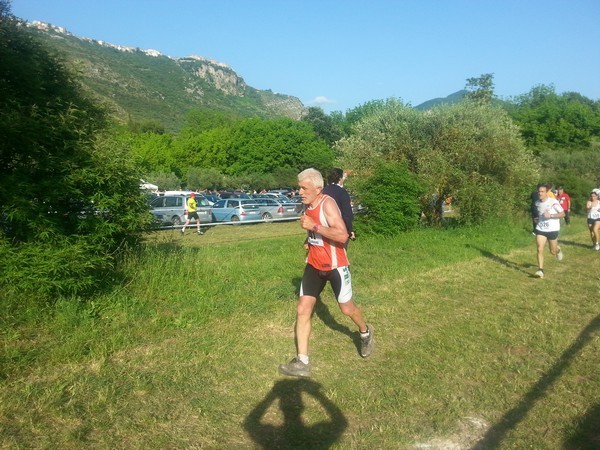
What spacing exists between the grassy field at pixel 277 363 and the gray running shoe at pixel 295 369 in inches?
3.3

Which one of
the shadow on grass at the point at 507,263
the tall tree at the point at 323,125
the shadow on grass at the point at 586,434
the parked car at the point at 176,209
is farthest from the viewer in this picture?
the tall tree at the point at 323,125

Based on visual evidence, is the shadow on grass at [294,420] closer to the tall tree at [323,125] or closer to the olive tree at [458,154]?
the olive tree at [458,154]

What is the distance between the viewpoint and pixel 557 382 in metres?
4.42

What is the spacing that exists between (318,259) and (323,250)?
11 cm

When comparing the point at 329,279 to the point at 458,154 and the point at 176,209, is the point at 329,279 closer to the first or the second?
the point at 458,154

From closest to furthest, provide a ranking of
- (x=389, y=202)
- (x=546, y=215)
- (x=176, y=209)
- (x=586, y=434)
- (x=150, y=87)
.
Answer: (x=586, y=434) → (x=546, y=215) → (x=389, y=202) → (x=176, y=209) → (x=150, y=87)

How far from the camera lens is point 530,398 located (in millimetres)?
4109

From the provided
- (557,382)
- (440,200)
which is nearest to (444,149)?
(440,200)

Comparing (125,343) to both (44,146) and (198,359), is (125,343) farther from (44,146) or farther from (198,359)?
(44,146)

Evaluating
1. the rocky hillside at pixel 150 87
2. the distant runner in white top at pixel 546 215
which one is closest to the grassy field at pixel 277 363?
the distant runner in white top at pixel 546 215

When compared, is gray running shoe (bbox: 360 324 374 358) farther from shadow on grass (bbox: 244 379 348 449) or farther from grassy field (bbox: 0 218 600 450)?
shadow on grass (bbox: 244 379 348 449)

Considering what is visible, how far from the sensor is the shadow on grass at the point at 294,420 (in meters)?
3.43

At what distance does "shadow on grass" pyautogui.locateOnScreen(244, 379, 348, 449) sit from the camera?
3.43m

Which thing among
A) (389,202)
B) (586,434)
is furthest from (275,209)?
(586,434)
